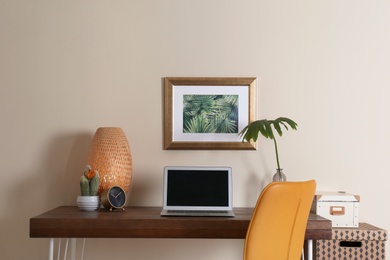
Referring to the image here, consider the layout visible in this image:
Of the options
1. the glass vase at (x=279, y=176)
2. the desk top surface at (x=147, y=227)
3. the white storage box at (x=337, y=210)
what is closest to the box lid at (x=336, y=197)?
the white storage box at (x=337, y=210)

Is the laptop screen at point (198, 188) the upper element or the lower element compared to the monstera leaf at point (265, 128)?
lower

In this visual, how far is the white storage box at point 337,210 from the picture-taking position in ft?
10.7

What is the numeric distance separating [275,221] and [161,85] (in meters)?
1.31

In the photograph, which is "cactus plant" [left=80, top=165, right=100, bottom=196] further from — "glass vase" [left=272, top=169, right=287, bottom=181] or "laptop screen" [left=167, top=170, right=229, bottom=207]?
"glass vase" [left=272, top=169, right=287, bottom=181]

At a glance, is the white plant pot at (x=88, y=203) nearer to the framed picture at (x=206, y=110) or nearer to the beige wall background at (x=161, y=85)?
the beige wall background at (x=161, y=85)

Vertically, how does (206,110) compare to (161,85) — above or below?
below

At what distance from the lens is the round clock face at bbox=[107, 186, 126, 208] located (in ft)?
10.5

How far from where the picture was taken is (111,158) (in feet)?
10.9

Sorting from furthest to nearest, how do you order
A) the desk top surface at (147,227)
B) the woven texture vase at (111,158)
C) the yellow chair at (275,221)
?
the woven texture vase at (111,158), the desk top surface at (147,227), the yellow chair at (275,221)

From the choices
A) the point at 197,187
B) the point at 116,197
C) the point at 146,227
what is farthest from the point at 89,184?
the point at 197,187

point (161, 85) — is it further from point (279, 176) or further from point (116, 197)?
point (279, 176)

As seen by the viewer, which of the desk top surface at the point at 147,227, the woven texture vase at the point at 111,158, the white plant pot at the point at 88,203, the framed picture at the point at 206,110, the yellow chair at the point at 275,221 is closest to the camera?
the yellow chair at the point at 275,221

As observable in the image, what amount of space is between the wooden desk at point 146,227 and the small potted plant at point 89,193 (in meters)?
0.22

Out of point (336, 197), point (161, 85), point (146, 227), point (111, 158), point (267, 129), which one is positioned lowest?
point (146, 227)
